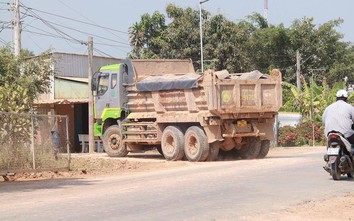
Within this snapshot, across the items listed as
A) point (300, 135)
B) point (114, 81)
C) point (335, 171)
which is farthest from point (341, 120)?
point (300, 135)

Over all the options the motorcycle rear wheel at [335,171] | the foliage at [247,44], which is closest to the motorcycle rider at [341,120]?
the motorcycle rear wheel at [335,171]

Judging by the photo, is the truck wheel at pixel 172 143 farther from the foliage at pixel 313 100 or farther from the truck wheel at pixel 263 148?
the foliage at pixel 313 100

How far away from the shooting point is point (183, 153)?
21000 millimetres

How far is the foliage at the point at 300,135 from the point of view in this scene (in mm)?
32688

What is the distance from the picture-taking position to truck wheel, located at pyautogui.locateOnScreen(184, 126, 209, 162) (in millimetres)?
19922

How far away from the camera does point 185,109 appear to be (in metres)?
20.8

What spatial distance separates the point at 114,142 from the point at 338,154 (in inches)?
518

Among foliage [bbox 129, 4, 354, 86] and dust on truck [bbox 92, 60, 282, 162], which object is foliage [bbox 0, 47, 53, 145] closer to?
dust on truck [bbox 92, 60, 282, 162]

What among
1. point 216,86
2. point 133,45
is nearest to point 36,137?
point 216,86

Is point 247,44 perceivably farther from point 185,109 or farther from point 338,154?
point 338,154

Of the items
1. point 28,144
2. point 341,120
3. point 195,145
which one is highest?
point 341,120

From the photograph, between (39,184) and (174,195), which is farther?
(39,184)

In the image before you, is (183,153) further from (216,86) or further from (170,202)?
(170,202)

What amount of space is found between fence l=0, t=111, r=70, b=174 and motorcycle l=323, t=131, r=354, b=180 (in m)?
7.51
